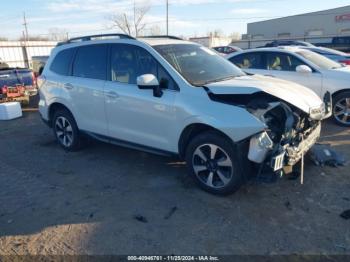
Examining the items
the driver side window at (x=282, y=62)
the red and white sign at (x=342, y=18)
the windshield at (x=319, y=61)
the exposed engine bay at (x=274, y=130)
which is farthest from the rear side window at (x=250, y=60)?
the red and white sign at (x=342, y=18)

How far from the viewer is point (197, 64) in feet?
15.9

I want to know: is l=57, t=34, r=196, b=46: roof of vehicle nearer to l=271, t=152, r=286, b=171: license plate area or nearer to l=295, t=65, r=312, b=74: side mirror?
l=271, t=152, r=286, b=171: license plate area

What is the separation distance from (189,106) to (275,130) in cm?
108

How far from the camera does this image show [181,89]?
14.1 feet

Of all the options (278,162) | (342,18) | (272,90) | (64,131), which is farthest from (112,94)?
(342,18)

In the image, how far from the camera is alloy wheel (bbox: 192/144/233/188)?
4.12 m

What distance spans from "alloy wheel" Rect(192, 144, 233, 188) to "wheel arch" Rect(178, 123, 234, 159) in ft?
0.67

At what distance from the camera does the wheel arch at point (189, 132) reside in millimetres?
4191

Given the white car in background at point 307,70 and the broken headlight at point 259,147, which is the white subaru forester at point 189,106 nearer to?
the broken headlight at point 259,147

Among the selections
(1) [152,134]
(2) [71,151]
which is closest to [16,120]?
(2) [71,151]

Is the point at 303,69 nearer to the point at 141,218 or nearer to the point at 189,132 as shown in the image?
the point at 189,132

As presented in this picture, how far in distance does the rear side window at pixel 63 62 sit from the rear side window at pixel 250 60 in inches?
171

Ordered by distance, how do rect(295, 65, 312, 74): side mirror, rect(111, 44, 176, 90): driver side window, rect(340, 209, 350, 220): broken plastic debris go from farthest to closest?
rect(295, 65, 312, 74): side mirror, rect(111, 44, 176, 90): driver side window, rect(340, 209, 350, 220): broken plastic debris

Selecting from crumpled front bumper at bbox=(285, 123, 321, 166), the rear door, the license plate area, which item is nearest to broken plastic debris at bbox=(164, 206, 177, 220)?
the license plate area
